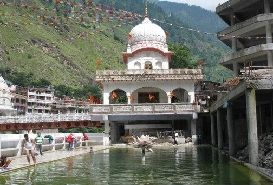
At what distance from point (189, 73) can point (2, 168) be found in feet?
105

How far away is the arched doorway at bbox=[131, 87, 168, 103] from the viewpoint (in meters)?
51.5

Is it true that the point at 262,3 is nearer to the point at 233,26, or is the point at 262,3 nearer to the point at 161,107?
the point at 233,26

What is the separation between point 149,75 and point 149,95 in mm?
4764

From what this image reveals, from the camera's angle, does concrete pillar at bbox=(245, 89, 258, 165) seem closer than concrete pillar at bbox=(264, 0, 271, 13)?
Yes

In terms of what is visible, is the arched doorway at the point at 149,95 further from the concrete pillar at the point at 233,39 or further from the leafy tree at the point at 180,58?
the leafy tree at the point at 180,58

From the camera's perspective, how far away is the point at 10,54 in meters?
164

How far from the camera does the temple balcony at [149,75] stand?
47438 millimetres

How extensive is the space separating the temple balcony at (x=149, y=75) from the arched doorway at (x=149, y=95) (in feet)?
12.5

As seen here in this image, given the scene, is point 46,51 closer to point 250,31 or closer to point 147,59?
point 147,59

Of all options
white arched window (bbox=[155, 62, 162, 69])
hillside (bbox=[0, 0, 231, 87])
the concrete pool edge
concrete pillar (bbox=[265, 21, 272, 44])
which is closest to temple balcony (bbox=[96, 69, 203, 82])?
white arched window (bbox=[155, 62, 162, 69])

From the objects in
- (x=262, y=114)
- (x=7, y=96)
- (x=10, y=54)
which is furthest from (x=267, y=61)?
(x=10, y=54)

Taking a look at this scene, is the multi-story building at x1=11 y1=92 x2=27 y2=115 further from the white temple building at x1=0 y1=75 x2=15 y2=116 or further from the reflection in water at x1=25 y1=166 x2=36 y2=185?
the reflection in water at x1=25 y1=166 x2=36 y2=185

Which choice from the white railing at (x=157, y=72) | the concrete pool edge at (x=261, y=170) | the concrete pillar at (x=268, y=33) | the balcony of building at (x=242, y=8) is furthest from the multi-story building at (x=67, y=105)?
the concrete pool edge at (x=261, y=170)

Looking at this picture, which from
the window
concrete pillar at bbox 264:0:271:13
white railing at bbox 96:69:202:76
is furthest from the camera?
the window
